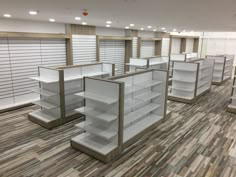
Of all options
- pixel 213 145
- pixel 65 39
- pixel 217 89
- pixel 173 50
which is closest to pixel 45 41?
pixel 65 39

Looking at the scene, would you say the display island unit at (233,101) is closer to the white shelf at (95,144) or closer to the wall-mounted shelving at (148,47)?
the white shelf at (95,144)

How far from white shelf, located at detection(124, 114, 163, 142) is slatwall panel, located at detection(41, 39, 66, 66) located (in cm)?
441

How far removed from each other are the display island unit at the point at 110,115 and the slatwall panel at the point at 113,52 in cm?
505

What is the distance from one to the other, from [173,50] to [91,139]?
1296 cm

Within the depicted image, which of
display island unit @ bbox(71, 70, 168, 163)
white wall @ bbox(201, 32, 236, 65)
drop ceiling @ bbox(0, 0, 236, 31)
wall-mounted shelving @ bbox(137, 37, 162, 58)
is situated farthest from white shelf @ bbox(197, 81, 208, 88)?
white wall @ bbox(201, 32, 236, 65)

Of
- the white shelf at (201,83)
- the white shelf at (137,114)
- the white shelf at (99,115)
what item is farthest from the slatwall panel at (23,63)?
the white shelf at (201,83)

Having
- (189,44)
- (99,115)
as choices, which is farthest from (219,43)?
(99,115)

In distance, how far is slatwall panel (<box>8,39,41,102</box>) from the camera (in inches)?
255

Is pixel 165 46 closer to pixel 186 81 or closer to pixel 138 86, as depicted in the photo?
pixel 186 81

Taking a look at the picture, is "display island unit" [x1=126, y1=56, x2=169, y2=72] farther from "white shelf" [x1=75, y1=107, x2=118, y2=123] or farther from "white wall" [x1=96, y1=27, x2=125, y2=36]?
"white shelf" [x1=75, y1=107, x2=118, y2=123]

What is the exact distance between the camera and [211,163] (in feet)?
13.0

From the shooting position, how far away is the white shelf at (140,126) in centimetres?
470

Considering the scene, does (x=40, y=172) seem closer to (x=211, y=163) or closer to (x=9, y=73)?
(x=211, y=163)

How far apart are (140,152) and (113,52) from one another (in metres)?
7.21
